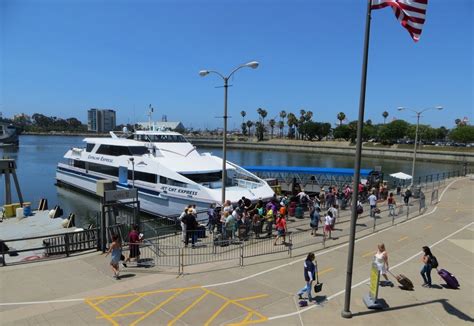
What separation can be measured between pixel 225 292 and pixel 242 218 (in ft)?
18.8

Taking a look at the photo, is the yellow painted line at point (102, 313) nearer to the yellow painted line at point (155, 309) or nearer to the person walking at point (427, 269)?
the yellow painted line at point (155, 309)

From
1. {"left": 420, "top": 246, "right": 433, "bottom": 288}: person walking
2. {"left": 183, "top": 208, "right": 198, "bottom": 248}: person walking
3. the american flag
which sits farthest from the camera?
{"left": 183, "top": 208, "right": 198, "bottom": 248}: person walking

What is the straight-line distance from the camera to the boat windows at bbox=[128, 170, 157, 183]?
80.1 feet

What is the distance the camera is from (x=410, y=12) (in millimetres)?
8039

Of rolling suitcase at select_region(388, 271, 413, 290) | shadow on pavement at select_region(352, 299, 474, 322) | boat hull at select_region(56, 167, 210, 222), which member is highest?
rolling suitcase at select_region(388, 271, 413, 290)

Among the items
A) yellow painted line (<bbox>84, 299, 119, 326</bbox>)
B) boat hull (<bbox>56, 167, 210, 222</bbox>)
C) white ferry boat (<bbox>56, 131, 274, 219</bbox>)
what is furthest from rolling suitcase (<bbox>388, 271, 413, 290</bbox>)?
white ferry boat (<bbox>56, 131, 274, 219</bbox>)

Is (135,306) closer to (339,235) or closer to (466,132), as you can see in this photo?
(339,235)

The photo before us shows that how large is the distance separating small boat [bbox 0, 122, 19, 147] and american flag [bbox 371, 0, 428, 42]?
13033 centimetres

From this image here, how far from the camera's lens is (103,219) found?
43.0 feet

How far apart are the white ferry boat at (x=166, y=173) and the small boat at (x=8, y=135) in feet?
336

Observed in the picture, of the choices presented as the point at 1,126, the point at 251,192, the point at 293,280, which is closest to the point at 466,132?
the point at 251,192

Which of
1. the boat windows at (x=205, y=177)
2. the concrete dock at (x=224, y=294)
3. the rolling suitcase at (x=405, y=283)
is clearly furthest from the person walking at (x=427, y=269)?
the boat windows at (x=205, y=177)

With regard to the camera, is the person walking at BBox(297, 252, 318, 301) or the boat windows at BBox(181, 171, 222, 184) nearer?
the person walking at BBox(297, 252, 318, 301)

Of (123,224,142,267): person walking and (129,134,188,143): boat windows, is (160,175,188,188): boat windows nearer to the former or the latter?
(129,134,188,143): boat windows
